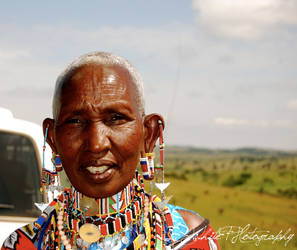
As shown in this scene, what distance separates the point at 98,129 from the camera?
1.51 meters

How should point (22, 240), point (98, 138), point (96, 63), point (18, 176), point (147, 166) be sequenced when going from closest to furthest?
point (98, 138) < point (96, 63) < point (147, 166) < point (22, 240) < point (18, 176)

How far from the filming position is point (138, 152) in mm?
1634

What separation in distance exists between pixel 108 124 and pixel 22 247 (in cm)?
85

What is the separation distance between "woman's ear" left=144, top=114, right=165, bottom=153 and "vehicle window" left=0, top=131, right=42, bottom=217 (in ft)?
6.07

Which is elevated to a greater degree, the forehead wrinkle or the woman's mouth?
the forehead wrinkle

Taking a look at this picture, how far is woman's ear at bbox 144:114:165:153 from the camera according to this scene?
1735mm

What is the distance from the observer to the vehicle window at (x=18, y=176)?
10.6ft

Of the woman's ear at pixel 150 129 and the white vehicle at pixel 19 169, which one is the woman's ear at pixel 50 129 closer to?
the woman's ear at pixel 150 129

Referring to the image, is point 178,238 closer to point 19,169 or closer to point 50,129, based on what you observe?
point 50,129

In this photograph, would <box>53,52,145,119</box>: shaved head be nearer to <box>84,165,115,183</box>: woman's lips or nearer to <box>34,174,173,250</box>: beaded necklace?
<box>84,165,115,183</box>: woman's lips

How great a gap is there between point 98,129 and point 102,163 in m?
0.15

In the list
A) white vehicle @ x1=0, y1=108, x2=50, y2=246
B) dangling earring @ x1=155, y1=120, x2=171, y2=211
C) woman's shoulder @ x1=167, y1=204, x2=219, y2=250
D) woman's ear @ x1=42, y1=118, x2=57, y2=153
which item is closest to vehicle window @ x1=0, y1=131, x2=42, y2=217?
white vehicle @ x1=0, y1=108, x2=50, y2=246

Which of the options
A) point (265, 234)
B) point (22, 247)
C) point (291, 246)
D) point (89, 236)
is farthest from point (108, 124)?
point (291, 246)

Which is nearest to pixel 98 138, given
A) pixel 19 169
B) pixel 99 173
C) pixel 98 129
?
pixel 98 129
